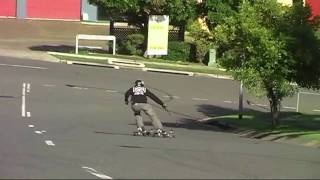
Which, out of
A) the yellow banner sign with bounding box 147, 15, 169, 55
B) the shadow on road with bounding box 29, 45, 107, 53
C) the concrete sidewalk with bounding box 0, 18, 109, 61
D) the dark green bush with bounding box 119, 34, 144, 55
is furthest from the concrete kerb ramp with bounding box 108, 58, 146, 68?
the shadow on road with bounding box 29, 45, 107, 53

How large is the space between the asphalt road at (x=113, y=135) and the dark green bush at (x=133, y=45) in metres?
7.06

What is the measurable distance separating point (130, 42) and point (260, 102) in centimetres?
1386

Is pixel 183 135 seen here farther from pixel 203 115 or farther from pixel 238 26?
pixel 203 115

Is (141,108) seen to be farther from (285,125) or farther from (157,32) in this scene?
(157,32)

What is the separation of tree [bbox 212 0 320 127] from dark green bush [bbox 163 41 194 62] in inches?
840

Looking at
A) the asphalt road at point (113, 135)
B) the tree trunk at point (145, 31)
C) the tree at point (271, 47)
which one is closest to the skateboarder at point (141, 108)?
the asphalt road at point (113, 135)

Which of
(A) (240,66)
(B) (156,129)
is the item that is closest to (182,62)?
(A) (240,66)

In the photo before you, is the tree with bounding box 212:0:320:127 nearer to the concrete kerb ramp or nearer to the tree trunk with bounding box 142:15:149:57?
the concrete kerb ramp

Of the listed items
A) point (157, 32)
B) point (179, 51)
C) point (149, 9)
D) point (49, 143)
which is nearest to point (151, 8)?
point (149, 9)

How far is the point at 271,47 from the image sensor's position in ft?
66.2

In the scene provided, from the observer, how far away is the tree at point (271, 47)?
2045cm

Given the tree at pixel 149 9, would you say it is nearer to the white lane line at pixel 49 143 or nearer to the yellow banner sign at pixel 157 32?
the yellow banner sign at pixel 157 32

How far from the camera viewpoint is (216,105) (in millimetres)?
28438

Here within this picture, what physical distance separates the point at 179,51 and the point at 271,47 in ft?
76.2
